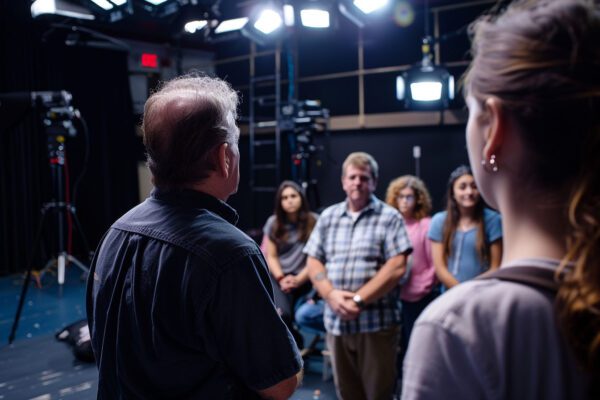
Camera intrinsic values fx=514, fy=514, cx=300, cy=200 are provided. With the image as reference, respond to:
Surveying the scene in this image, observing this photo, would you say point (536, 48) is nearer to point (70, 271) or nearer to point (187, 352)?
point (187, 352)

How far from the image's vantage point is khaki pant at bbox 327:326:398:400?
8.22 ft

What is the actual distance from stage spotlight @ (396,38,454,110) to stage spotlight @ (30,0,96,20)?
10.4 feet

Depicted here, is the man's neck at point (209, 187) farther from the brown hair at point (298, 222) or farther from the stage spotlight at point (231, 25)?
the stage spotlight at point (231, 25)

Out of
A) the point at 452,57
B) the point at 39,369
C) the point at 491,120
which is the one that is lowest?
the point at 39,369

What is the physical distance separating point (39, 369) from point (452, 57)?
569cm

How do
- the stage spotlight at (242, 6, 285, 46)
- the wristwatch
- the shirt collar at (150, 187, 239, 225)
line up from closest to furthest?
the shirt collar at (150, 187, 239, 225)
the wristwatch
the stage spotlight at (242, 6, 285, 46)

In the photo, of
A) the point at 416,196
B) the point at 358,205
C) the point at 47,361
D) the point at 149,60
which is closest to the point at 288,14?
the point at 416,196

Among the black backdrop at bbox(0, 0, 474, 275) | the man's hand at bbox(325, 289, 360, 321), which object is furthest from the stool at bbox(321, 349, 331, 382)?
the black backdrop at bbox(0, 0, 474, 275)

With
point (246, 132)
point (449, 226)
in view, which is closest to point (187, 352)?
point (449, 226)

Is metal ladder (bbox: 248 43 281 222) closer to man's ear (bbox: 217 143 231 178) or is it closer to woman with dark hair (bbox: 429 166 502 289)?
woman with dark hair (bbox: 429 166 502 289)

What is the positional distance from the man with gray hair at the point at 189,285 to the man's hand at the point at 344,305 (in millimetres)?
1416

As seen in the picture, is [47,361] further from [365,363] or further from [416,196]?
[416,196]

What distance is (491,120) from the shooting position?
571 millimetres

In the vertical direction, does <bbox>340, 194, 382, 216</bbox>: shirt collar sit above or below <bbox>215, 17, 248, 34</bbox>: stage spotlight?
below
